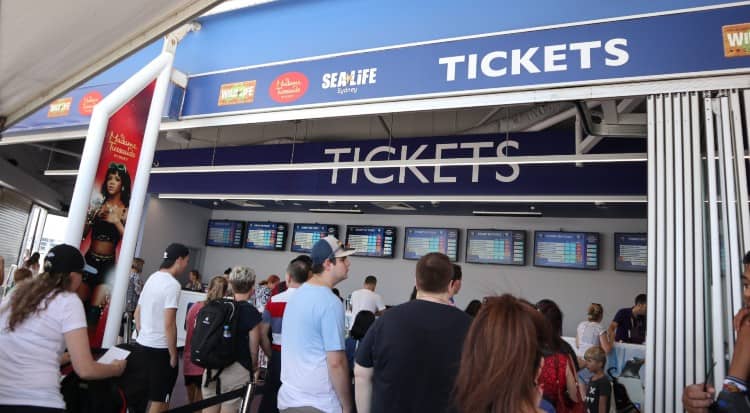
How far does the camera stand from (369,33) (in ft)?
14.8

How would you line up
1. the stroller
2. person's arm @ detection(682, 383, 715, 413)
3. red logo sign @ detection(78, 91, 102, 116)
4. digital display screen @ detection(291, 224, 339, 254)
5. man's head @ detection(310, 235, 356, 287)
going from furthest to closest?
1. digital display screen @ detection(291, 224, 339, 254)
2. red logo sign @ detection(78, 91, 102, 116)
3. the stroller
4. man's head @ detection(310, 235, 356, 287)
5. person's arm @ detection(682, 383, 715, 413)

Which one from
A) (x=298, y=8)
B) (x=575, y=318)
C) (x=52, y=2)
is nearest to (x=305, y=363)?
(x=52, y=2)

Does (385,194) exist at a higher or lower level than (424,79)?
lower

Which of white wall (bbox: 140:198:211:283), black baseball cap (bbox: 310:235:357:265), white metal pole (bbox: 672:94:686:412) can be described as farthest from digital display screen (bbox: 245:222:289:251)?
white metal pole (bbox: 672:94:686:412)

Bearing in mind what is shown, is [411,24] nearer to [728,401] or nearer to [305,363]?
[305,363]

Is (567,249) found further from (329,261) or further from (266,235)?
(329,261)

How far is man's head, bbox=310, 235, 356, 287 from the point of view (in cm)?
244

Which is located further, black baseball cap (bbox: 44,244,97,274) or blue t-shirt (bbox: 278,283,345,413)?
blue t-shirt (bbox: 278,283,345,413)

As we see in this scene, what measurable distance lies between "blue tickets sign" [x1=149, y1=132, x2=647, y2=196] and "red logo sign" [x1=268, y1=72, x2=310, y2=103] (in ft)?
4.08

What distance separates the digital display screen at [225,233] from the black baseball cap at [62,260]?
7.57 m

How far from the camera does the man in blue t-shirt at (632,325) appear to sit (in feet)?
18.2

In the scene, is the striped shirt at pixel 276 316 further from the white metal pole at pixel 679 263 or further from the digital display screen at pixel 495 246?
the digital display screen at pixel 495 246

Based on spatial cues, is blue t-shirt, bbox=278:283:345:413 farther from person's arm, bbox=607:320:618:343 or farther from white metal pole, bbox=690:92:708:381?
person's arm, bbox=607:320:618:343

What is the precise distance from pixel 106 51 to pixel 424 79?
230 centimetres
